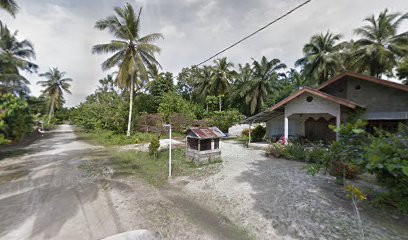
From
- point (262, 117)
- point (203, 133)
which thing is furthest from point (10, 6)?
point (262, 117)

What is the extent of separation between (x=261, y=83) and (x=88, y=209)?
24.9 m

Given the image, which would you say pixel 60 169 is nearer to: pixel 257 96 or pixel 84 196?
pixel 84 196

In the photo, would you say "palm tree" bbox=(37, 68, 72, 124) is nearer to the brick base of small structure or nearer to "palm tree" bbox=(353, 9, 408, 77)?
the brick base of small structure

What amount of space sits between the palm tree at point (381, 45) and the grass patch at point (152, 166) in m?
21.6

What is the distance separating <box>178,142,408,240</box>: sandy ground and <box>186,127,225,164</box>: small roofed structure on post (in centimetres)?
130

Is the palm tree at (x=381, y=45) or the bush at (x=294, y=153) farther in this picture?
the palm tree at (x=381, y=45)

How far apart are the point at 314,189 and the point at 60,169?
32.7 ft

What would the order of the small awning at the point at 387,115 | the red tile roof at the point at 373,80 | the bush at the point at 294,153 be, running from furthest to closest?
the small awning at the point at 387,115 → the red tile roof at the point at 373,80 → the bush at the point at 294,153

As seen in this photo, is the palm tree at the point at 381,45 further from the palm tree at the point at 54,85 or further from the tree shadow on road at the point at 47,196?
the palm tree at the point at 54,85

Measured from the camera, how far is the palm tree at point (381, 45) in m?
17.5

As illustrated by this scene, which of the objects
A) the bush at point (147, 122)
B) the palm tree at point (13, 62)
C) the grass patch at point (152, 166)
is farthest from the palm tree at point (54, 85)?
the grass patch at point (152, 166)

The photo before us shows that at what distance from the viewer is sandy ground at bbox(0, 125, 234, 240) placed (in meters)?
3.52

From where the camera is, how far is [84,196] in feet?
16.7

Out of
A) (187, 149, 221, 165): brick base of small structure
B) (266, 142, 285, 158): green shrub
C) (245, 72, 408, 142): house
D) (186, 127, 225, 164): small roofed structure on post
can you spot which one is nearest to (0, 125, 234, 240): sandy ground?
(187, 149, 221, 165): brick base of small structure
